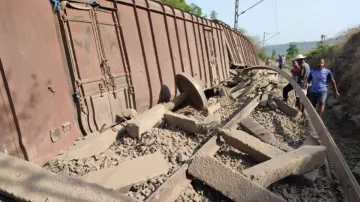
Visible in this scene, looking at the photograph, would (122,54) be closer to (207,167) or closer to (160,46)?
(160,46)

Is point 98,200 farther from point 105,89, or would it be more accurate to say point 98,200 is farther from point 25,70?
point 105,89

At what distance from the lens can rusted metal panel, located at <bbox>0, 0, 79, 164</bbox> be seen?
11.3 ft

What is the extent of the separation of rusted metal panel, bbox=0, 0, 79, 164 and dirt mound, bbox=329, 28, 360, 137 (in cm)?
701

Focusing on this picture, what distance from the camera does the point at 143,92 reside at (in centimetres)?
606

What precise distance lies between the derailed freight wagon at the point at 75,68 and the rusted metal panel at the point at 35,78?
0.04 ft

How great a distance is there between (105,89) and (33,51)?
1453mm

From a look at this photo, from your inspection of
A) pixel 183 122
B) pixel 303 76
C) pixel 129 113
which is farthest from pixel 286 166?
pixel 303 76

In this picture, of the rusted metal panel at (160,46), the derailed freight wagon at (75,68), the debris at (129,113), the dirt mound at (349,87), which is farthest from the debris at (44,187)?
the dirt mound at (349,87)

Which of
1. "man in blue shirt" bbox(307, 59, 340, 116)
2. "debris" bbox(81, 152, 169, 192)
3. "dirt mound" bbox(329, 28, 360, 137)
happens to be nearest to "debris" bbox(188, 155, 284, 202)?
"debris" bbox(81, 152, 169, 192)

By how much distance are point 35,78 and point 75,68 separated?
764mm

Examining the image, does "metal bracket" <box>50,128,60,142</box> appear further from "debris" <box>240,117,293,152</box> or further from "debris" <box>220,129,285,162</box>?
"debris" <box>240,117,293,152</box>

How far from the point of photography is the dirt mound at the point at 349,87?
26.7 feet

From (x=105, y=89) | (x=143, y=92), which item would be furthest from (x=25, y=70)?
(x=143, y=92)

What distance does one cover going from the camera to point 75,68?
4.41 m
